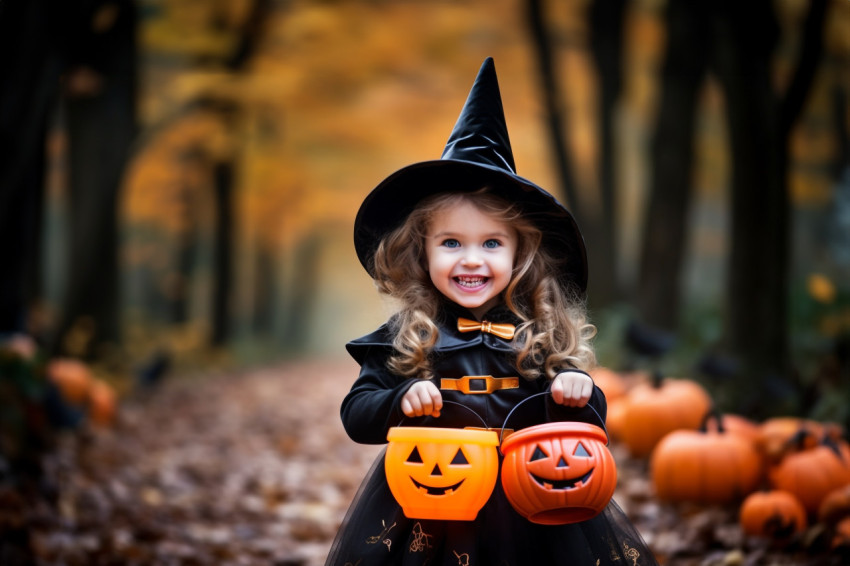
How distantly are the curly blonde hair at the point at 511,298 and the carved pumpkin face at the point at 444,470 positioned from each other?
0.32 metres

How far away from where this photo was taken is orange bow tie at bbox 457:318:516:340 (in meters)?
2.37

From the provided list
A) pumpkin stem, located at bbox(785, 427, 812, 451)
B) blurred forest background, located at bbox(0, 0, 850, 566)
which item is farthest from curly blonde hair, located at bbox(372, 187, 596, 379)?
pumpkin stem, located at bbox(785, 427, 812, 451)

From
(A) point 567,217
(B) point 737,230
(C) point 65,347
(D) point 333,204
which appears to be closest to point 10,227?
(C) point 65,347

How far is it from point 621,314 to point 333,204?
414 inches

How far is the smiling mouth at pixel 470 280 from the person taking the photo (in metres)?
2.37

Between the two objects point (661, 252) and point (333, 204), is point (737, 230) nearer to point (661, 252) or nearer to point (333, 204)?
point (661, 252)

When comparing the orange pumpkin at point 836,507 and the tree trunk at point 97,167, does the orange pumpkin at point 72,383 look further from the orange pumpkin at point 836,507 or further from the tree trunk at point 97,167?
the orange pumpkin at point 836,507

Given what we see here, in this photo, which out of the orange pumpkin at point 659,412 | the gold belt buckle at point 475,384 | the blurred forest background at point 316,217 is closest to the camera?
the gold belt buckle at point 475,384

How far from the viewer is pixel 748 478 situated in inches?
154

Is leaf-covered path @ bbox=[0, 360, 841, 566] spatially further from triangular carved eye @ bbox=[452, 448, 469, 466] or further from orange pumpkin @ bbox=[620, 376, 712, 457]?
triangular carved eye @ bbox=[452, 448, 469, 466]

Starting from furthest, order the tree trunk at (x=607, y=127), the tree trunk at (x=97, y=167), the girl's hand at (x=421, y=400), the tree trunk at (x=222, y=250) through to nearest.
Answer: the tree trunk at (x=222, y=250)
the tree trunk at (x=607, y=127)
the tree trunk at (x=97, y=167)
the girl's hand at (x=421, y=400)

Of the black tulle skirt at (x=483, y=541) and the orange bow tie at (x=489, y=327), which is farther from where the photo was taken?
the orange bow tie at (x=489, y=327)

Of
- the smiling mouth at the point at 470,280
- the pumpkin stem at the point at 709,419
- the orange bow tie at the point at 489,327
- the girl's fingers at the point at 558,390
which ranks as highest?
the pumpkin stem at the point at 709,419

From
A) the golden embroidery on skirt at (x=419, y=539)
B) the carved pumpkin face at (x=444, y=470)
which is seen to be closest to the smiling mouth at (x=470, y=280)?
the carved pumpkin face at (x=444, y=470)
